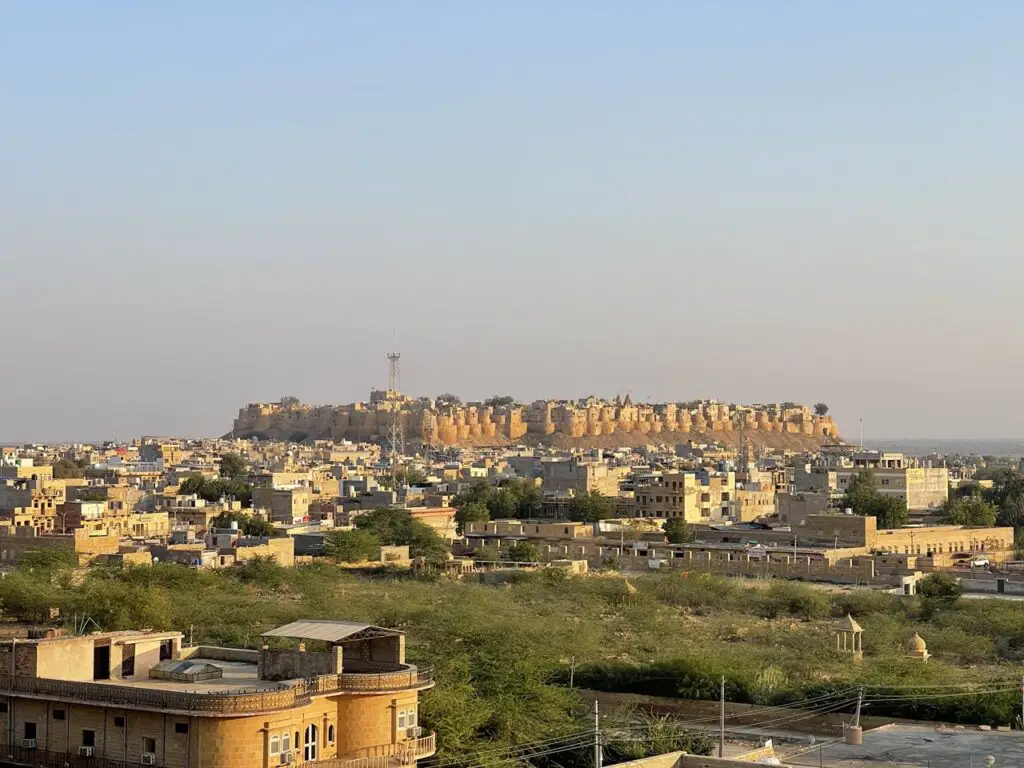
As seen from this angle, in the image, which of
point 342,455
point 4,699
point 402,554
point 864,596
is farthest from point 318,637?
point 342,455

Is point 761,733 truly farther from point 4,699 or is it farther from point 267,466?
point 267,466

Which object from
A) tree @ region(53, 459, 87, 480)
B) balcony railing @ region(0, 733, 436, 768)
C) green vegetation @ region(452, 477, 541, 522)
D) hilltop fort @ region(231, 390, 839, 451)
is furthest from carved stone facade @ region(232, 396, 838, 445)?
balcony railing @ region(0, 733, 436, 768)

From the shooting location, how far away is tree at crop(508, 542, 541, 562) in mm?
46625

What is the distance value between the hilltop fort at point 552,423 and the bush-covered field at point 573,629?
115020mm

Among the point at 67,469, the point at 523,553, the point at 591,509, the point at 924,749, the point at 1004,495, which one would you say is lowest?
the point at 924,749

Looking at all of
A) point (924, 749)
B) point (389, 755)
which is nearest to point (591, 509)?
point (924, 749)

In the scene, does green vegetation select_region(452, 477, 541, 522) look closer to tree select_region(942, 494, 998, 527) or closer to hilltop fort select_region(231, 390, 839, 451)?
tree select_region(942, 494, 998, 527)

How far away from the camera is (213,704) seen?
15.4 meters

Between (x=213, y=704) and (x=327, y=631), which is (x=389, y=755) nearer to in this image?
(x=327, y=631)

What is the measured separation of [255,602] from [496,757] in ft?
49.4

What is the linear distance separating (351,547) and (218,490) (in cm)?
2356

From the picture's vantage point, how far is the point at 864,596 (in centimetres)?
3853

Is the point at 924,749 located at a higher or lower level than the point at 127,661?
lower

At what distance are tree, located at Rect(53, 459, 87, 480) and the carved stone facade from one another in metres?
62.6
